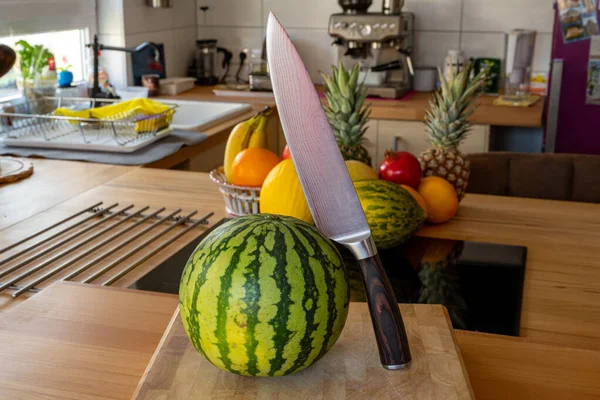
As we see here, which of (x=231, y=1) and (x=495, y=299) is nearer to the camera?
(x=495, y=299)

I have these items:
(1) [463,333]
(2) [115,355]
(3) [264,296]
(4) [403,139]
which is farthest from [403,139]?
(3) [264,296]

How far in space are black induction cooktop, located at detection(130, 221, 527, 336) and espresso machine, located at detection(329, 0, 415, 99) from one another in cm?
207

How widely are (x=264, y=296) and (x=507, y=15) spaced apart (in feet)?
10.6

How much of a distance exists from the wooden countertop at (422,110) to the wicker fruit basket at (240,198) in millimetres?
1677

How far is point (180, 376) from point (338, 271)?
0.18 m

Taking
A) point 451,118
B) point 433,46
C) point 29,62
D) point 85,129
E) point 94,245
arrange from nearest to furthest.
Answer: point 94,245 < point 451,118 < point 85,129 < point 29,62 < point 433,46

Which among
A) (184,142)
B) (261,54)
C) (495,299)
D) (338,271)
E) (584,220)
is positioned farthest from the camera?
(261,54)

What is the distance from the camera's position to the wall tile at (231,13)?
387 cm

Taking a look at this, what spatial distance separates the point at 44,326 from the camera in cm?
86

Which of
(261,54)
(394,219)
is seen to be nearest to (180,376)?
(394,219)

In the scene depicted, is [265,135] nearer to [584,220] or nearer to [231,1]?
[584,220]

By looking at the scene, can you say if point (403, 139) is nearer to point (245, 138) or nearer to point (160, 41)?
point (160, 41)

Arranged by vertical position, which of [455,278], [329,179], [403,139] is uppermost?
[329,179]

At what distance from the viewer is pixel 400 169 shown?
128 cm
